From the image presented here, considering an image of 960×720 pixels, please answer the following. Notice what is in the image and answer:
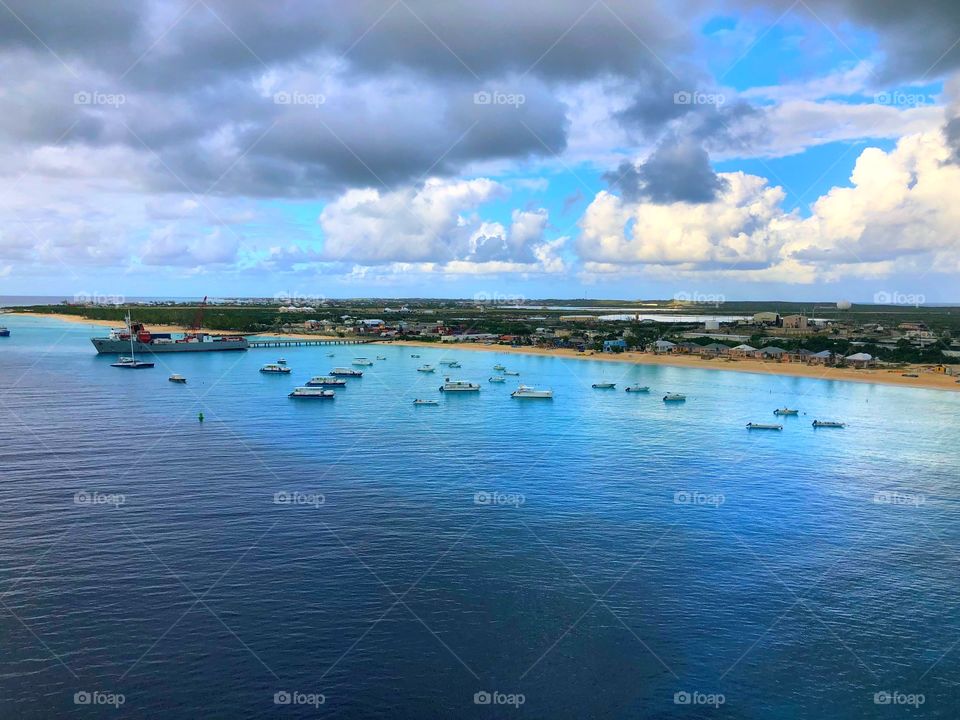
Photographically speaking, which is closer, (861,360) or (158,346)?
(861,360)

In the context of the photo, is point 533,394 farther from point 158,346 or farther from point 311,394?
point 158,346

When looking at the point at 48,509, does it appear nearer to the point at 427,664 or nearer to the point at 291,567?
the point at 291,567

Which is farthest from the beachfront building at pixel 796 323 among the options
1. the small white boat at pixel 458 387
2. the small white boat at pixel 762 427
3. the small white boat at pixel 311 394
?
the small white boat at pixel 311 394

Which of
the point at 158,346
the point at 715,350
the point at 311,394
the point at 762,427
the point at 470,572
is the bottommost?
the point at 470,572

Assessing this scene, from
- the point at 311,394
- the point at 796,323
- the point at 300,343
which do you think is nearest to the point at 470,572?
the point at 311,394

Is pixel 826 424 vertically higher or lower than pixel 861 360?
lower

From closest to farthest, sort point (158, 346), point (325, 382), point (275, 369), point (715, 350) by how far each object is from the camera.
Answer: point (325, 382) → point (275, 369) → point (158, 346) → point (715, 350)
